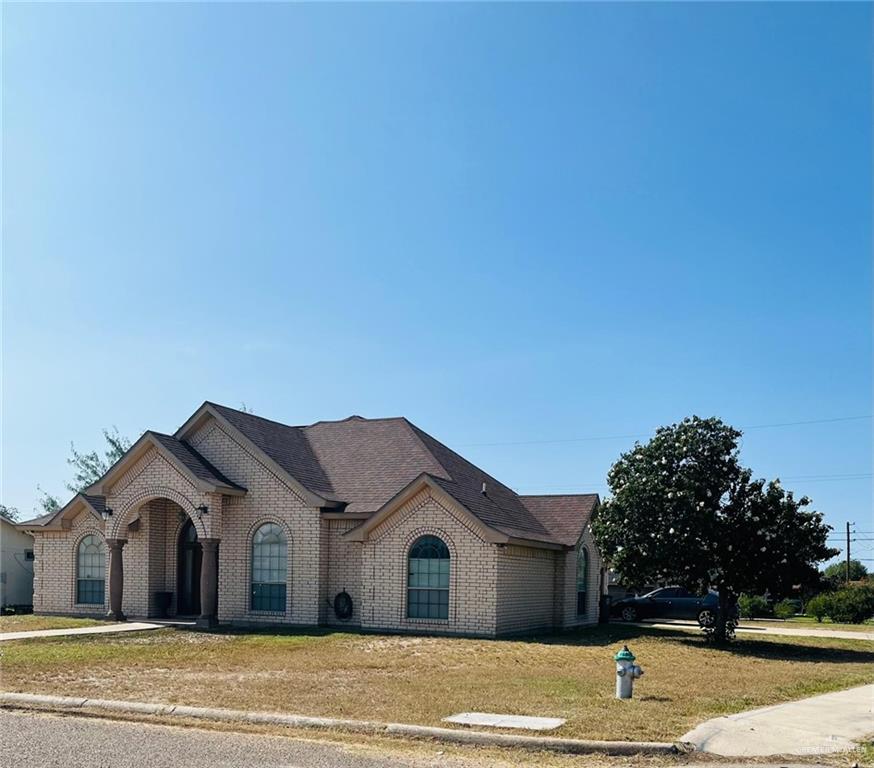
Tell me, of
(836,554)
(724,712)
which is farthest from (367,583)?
(724,712)

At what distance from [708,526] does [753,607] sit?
78.4 ft

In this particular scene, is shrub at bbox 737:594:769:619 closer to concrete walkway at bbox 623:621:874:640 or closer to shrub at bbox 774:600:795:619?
shrub at bbox 774:600:795:619

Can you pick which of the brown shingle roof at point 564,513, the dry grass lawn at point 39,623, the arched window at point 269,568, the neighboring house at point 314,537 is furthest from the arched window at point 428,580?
the dry grass lawn at point 39,623

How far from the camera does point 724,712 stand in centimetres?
1248

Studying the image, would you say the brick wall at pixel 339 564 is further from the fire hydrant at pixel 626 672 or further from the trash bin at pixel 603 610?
the fire hydrant at pixel 626 672

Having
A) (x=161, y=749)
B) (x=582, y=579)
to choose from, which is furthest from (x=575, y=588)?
(x=161, y=749)

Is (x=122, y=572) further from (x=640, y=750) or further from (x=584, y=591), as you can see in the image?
(x=640, y=750)

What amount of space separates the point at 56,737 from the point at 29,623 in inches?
700

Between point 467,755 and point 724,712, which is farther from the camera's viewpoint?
point 724,712

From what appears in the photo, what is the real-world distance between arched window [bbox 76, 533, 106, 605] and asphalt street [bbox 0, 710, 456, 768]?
19.4 meters

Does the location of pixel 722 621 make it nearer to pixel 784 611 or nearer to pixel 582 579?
pixel 582 579

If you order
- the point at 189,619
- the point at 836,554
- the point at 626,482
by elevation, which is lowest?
the point at 189,619

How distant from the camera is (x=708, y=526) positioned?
928 inches

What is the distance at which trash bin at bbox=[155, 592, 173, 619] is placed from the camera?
28.8m
